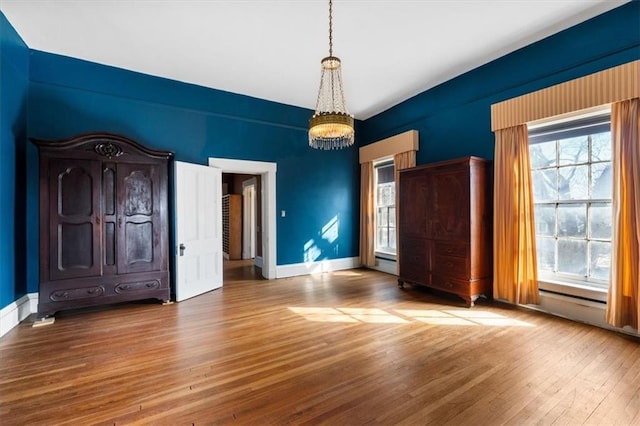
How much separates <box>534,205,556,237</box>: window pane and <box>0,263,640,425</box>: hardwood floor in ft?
3.51

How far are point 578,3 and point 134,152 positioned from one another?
5.37 m

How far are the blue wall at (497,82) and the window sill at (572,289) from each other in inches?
70.9

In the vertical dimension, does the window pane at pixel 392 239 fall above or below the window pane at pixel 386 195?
below

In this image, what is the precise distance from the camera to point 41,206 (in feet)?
11.3

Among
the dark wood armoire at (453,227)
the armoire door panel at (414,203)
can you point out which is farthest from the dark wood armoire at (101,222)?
the dark wood armoire at (453,227)

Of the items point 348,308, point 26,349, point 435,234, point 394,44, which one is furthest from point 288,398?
point 394,44

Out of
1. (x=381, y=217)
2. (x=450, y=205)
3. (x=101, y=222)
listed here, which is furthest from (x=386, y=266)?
(x=101, y=222)

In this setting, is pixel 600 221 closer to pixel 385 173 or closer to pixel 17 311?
pixel 385 173

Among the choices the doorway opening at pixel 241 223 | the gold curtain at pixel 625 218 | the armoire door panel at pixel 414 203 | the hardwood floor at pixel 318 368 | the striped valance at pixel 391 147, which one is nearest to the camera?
the hardwood floor at pixel 318 368

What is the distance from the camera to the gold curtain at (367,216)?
629 cm

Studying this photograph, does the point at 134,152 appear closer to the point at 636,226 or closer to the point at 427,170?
the point at 427,170

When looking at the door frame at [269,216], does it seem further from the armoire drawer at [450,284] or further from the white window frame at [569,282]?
the white window frame at [569,282]

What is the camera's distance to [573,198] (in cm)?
346

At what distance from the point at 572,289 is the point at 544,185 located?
4.22ft
